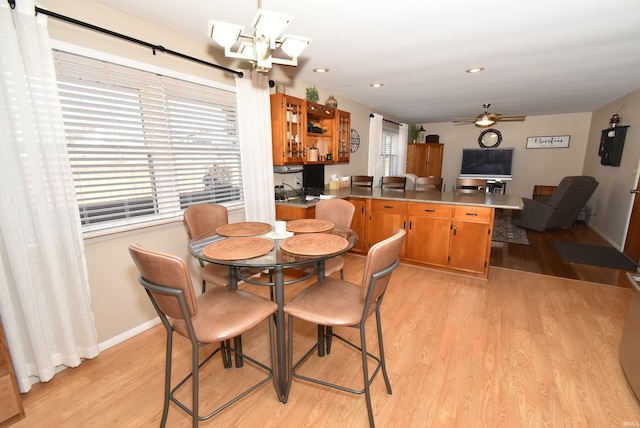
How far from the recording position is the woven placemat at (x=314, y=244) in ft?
5.11

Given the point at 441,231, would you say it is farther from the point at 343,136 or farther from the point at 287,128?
the point at 287,128

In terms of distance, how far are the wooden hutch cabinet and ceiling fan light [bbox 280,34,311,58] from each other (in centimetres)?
658

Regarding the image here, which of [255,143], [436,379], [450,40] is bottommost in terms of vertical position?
[436,379]

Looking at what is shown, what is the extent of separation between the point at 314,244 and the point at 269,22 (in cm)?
114

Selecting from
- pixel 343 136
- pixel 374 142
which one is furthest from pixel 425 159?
pixel 343 136

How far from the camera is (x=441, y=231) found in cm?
329

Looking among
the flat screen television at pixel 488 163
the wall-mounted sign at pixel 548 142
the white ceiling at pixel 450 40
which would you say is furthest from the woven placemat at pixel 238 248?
the wall-mounted sign at pixel 548 142

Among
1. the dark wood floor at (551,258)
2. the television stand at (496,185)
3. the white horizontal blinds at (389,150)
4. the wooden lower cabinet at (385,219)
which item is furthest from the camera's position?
the television stand at (496,185)

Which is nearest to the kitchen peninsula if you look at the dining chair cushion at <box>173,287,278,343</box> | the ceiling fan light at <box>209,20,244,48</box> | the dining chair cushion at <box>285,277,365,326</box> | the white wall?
the dining chair cushion at <box>285,277,365,326</box>

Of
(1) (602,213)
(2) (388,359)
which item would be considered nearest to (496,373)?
(2) (388,359)

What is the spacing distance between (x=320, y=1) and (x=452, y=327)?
2.54 meters

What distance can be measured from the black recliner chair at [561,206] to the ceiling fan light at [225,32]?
510 cm

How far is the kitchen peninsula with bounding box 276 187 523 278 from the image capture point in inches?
121

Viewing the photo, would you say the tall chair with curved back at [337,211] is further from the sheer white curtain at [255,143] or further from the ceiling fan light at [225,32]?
the ceiling fan light at [225,32]
